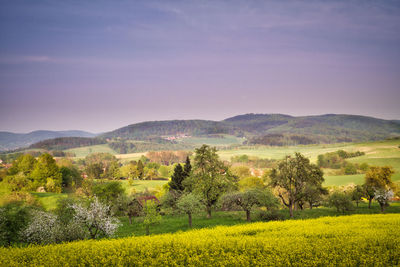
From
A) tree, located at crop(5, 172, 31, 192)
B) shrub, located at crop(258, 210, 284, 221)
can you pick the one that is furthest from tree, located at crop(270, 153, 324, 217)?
tree, located at crop(5, 172, 31, 192)

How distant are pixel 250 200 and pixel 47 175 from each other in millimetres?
95015

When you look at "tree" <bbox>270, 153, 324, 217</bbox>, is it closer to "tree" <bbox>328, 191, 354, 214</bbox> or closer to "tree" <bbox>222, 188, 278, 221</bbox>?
"tree" <bbox>222, 188, 278, 221</bbox>

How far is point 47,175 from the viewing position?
99.4m

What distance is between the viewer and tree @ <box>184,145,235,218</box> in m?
48.7

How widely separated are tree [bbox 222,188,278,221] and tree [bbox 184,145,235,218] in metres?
7.59

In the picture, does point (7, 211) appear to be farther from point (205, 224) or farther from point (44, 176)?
point (44, 176)

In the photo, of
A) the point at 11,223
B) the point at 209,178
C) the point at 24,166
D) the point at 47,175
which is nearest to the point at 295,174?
the point at 209,178

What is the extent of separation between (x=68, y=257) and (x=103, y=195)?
54.9 meters

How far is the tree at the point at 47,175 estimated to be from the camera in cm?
9551

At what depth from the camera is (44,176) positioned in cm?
9850

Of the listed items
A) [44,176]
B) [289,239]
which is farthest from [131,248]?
[44,176]

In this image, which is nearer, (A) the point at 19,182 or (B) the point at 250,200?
(B) the point at 250,200

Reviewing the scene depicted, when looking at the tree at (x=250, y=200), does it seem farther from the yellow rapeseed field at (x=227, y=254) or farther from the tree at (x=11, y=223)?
the tree at (x=11, y=223)

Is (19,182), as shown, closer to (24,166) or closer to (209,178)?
(24,166)
